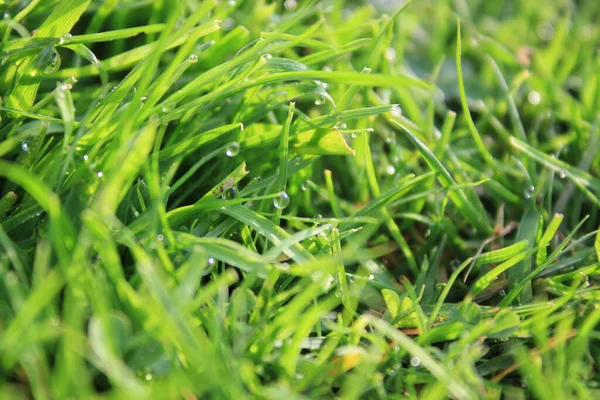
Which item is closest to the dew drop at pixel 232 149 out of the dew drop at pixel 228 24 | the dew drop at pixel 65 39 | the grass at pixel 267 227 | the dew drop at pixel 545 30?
the grass at pixel 267 227

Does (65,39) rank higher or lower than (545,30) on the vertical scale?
higher

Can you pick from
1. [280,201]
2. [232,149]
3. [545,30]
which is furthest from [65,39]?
[545,30]

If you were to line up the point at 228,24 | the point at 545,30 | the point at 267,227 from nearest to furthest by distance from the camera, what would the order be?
the point at 267,227 → the point at 228,24 → the point at 545,30

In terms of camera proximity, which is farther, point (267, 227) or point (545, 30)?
point (545, 30)

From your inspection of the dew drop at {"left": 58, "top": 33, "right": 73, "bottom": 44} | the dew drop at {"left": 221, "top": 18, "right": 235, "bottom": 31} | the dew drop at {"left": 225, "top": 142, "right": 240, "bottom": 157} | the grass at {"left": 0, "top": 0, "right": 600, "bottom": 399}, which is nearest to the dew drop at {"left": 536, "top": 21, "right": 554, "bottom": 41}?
the grass at {"left": 0, "top": 0, "right": 600, "bottom": 399}

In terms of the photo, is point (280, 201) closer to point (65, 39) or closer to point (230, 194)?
point (230, 194)

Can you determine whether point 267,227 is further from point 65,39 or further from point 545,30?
point 545,30

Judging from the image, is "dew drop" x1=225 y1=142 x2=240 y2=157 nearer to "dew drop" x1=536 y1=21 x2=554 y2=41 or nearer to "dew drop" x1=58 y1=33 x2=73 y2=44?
"dew drop" x1=58 y1=33 x2=73 y2=44

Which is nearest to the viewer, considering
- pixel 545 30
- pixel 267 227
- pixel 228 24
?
pixel 267 227
